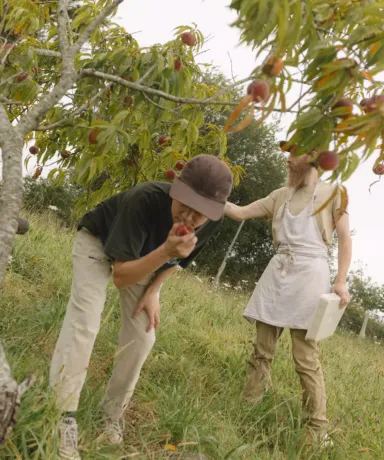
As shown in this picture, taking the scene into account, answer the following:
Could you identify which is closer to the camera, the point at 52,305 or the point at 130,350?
the point at 130,350

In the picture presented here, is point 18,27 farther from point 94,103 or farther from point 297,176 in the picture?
point 297,176

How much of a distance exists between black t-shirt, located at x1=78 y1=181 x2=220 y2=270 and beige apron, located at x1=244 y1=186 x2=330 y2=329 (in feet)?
2.66

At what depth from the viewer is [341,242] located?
9.69 feet

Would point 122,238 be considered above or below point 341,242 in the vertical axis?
below

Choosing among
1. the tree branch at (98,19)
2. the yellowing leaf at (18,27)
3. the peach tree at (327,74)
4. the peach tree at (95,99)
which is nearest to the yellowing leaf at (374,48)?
the peach tree at (327,74)

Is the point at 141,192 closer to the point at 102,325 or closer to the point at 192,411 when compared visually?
the point at 192,411

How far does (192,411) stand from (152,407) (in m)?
0.34

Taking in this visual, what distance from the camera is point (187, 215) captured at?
1.96 metres

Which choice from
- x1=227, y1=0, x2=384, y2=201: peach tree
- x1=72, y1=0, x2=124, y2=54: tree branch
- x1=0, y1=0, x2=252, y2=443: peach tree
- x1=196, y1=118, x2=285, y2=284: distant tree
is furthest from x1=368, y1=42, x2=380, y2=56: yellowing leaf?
x1=196, y1=118, x2=285, y2=284: distant tree

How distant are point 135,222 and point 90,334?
522 mm

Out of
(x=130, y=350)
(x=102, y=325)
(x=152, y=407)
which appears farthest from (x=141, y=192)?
(x=102, y=325)

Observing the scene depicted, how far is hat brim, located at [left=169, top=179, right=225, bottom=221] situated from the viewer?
1.87 m

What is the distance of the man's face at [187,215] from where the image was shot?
76.7 inches

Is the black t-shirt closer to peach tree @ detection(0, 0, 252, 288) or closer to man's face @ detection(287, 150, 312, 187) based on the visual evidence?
peach tree @ detection(0, 0, 252, 288)
